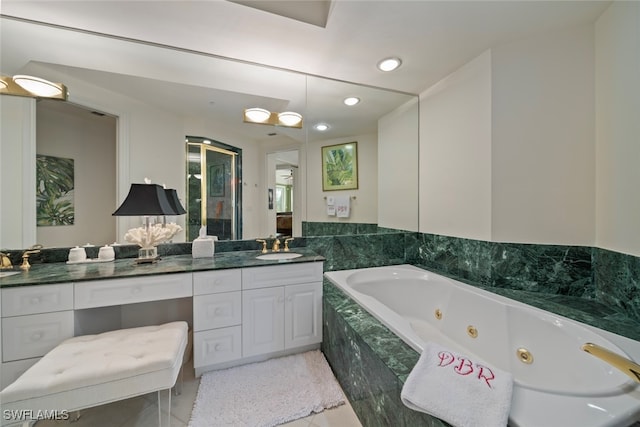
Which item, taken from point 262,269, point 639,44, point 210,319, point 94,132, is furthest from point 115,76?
point 639,44

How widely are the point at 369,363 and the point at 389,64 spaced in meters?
2.16

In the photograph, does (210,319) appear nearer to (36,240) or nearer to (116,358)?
(116,358)

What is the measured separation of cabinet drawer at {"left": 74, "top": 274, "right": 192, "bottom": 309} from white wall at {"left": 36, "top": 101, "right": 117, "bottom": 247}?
529 mm

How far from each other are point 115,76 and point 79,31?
0.28 meters

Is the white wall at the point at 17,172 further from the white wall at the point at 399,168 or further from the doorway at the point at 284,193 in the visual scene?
the white wall at the point at 399,168

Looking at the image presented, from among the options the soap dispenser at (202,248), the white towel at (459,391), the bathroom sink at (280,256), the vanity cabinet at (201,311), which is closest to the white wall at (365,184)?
the bathroom sink at (280,256)

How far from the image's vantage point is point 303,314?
1.82 meters

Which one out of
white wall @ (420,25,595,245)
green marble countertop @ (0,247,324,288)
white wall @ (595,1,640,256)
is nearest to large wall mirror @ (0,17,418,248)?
green marble countertop @ (0,247,324,288)

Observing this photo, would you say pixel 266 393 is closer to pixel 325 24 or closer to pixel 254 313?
pixel 254 313

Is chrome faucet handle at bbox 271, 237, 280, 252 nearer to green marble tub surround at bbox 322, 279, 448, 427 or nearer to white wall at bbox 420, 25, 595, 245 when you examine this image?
green marble tub surround at bbox 322, 279, 448, 427

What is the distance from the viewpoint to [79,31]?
1.55m

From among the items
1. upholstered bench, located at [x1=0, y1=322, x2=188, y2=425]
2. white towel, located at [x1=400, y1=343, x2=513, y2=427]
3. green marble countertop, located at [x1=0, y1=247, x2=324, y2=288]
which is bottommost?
upholstered bench, located at [x1=0, y1=322, x2=188, y2=425]

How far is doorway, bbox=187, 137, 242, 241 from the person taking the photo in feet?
6.44

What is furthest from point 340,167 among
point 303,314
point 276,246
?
point 303,314
